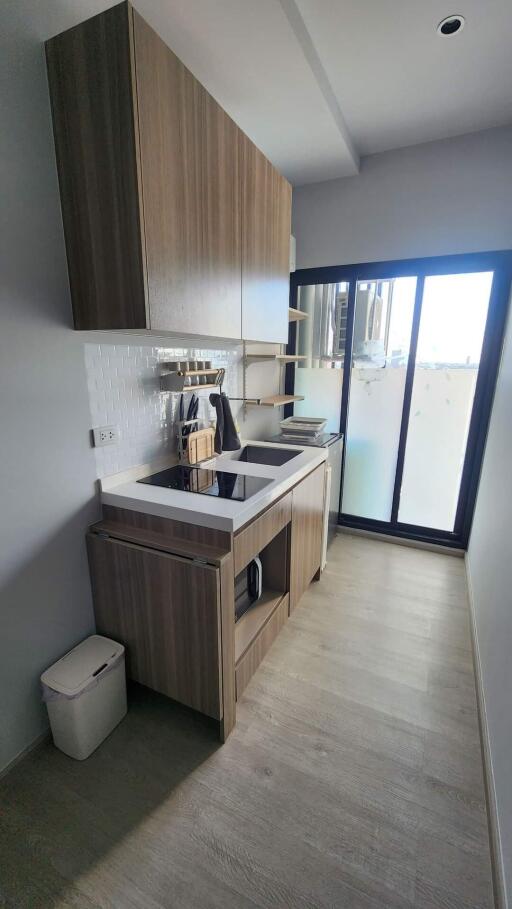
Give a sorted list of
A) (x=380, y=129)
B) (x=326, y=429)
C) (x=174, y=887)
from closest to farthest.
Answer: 1. (x=174, y=887)
2. (x=380, y=129)
3. (x=326, y=429)

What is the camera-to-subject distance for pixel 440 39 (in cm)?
163

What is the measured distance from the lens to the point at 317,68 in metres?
1.72

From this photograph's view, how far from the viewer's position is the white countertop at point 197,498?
1.38 m

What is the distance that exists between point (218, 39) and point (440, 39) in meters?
0.99

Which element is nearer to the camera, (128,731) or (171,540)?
(171,540)

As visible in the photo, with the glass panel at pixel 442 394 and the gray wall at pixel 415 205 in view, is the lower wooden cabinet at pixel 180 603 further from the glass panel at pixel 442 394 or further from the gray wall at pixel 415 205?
the gray wall at pixel 415 205

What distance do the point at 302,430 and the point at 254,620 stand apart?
4.88ft

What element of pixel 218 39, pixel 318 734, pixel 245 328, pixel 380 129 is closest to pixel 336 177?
pixel 380 129

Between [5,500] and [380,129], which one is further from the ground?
[380,129]

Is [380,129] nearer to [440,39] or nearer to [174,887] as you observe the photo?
[440,39]

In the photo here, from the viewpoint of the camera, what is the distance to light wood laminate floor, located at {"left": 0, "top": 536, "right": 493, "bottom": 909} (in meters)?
1.08

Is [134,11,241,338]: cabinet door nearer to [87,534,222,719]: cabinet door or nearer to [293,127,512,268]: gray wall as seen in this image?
[87,534,222,719]: cabinet door

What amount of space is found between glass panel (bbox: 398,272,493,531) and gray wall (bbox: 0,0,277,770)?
237cm

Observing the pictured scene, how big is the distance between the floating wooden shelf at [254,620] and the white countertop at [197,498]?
606 mm
